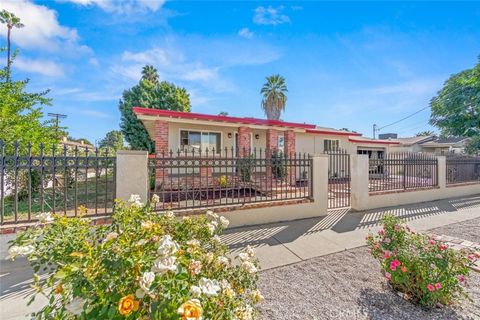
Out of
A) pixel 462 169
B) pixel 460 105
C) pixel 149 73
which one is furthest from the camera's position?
pixel 149 73

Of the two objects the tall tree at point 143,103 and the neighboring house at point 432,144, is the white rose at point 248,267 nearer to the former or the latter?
the tall tree at point 143,103

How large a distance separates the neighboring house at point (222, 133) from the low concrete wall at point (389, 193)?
184 inches

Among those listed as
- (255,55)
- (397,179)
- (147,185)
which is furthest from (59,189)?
(397,179)

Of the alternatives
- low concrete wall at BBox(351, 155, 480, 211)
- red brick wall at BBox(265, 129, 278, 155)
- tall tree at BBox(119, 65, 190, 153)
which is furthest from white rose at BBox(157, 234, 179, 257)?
tall tree at BBox(119, 65, 190, 153)

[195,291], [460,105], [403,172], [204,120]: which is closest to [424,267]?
[195,291]

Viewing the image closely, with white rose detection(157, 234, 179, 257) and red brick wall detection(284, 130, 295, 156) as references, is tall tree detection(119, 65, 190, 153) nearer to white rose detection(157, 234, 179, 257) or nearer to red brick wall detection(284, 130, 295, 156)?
red brick wall detection(284, 130, 295, 156)

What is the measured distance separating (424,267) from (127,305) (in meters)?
3.18

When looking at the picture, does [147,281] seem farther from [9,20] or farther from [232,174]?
[9,20]

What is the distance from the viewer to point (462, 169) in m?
10.5

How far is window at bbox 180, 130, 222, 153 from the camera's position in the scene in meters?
11.3

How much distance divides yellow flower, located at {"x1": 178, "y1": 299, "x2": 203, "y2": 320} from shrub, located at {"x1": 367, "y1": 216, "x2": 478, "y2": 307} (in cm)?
260

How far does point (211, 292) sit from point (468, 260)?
125 inches

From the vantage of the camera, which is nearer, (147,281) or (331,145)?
(147,281)

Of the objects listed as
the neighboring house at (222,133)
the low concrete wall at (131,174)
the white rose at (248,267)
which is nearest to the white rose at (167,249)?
the white rose at (248,267)
